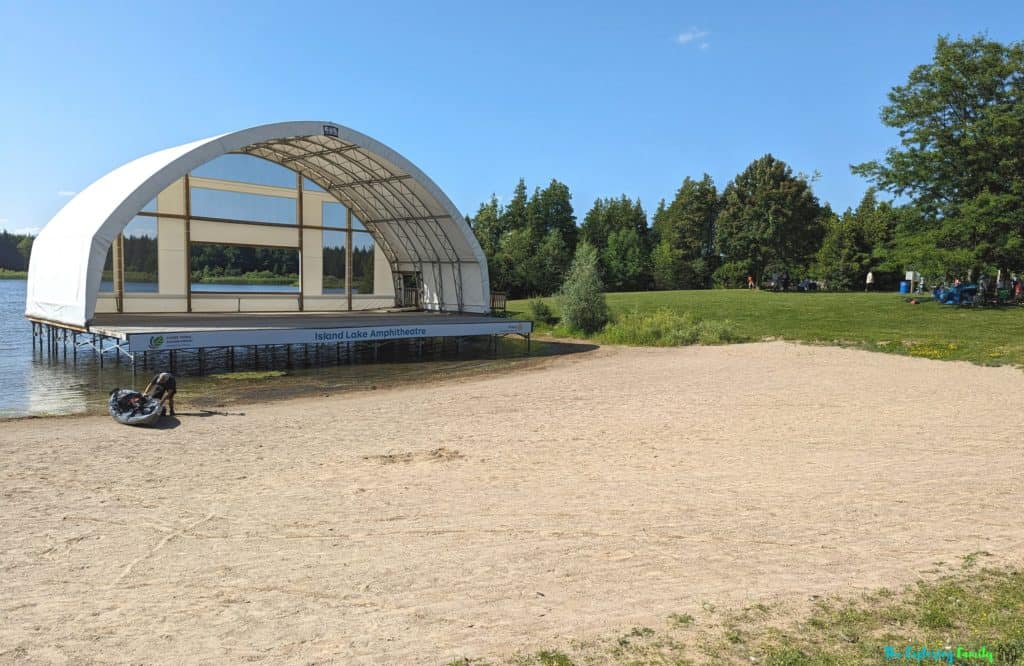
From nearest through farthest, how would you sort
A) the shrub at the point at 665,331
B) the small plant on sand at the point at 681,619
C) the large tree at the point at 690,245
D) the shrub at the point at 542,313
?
the small plant on sand at the point at 681,619 → the shrub at the point at 665,331 → the shrub at the point at 542,313 → the large tree at the point at 690,245

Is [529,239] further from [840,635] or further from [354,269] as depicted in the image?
[840,635]

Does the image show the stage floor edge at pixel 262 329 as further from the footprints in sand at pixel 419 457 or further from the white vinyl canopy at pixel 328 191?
the footprints in sand at pixel 419 457

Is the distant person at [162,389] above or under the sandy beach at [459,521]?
above

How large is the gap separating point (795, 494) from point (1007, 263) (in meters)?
29.6

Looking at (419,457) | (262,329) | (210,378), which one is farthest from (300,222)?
(419,457)

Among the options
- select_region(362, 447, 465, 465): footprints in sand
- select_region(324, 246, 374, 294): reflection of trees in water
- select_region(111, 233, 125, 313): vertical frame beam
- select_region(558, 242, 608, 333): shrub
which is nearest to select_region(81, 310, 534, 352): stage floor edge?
select_region(111, 233, 125, 313): vertical frame beam

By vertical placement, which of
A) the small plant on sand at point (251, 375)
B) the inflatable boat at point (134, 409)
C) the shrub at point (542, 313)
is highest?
the shrub at point (542, 313)

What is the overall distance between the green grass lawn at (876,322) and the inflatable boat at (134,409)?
63.1ft

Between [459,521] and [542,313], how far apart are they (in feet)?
84.6

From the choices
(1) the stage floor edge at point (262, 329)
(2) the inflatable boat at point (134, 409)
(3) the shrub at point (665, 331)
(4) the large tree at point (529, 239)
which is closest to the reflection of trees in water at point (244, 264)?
(1) the stage floor edge at point (262, 329)

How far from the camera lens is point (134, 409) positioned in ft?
36.7

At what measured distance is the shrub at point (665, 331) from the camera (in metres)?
25.2

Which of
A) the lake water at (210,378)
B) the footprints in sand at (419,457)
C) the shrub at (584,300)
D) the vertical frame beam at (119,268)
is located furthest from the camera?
the shrub at (584,300)

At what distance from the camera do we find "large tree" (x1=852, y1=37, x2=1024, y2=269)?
28578 mm
